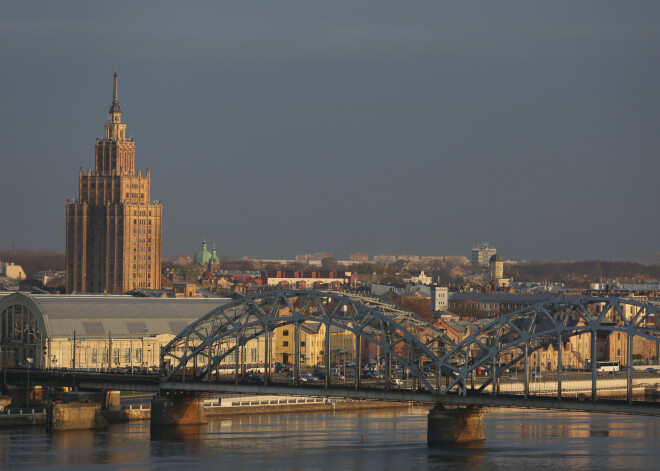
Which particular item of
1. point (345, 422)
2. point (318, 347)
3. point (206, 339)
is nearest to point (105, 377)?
point (206, 339)

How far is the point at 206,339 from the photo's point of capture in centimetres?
9162

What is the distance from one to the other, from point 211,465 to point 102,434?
14.2 m

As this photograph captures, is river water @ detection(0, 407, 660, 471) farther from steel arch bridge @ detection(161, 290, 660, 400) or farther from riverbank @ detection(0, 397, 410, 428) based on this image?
steel arch bridge @ detection(161, 290, 660, 400)

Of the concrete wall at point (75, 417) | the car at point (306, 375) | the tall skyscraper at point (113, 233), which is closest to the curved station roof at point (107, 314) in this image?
the car at point (306, 375)

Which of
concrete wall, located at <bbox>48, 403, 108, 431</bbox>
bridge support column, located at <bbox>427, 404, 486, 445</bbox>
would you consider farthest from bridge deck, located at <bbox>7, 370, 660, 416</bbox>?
concrete wall, located at <bbox>48, 403, 108, 431</bbox>

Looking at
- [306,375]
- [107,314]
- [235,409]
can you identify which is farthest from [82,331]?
[235,409]

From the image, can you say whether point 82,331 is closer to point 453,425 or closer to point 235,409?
point 235,409

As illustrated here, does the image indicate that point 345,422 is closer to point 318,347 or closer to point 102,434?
point 102,434

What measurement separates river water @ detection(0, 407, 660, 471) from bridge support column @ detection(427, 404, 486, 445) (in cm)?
91

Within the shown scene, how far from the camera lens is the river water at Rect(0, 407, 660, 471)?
72250 mm

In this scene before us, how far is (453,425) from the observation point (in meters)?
79.0

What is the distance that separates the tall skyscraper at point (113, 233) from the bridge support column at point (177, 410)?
95.4 m

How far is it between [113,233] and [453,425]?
113374 mm

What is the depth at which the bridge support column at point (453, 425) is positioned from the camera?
259 ft
